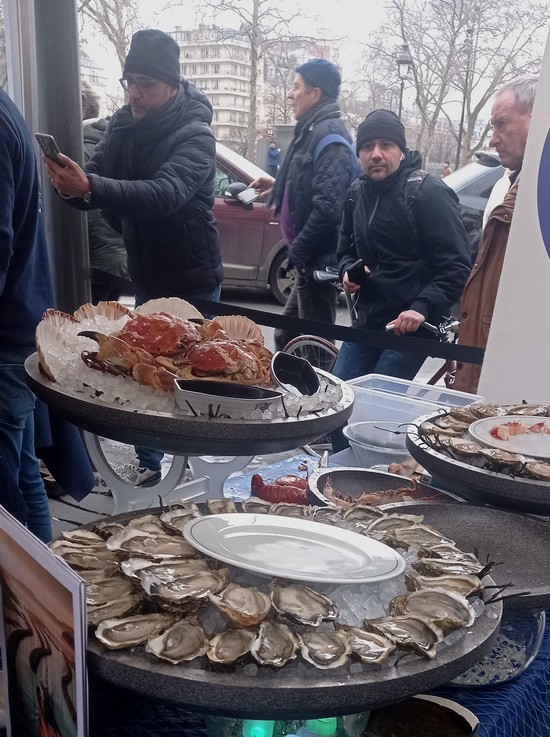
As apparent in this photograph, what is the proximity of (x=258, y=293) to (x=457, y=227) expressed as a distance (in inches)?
188

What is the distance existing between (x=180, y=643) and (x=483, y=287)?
7.89ft

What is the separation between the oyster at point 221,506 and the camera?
1.00 metres

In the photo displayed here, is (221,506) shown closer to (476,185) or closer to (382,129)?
(382,129)

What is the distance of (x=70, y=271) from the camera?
365cm

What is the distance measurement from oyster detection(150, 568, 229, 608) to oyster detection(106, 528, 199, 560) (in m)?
0.05

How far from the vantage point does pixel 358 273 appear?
3.17 metres

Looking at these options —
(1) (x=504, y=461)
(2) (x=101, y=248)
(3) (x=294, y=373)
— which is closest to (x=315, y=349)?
(2) (x=101, y=248)

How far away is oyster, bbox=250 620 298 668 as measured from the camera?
2.24ft

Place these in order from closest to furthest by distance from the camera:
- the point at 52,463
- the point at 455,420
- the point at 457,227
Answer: the point at 455,420 < the point at 52,463 < the point at 457,227

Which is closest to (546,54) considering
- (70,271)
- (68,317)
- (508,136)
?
(508,136)

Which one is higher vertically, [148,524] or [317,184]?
[317,184]

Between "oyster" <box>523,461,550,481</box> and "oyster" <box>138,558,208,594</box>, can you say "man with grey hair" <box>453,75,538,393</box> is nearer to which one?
"oyster" <box>523,461,550,481</box>

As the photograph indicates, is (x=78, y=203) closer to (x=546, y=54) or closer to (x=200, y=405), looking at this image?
(x=546, y=54)

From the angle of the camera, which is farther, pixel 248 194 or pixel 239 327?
pixel 248 194
